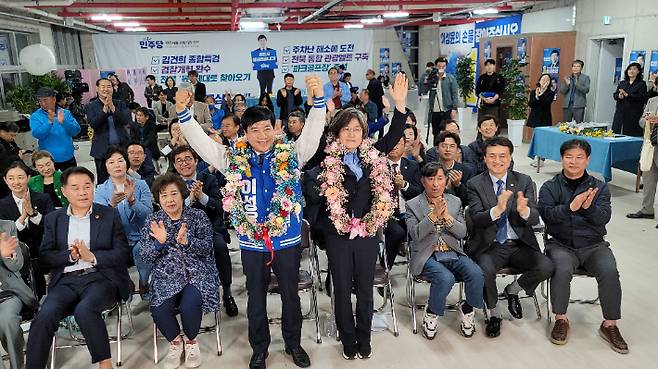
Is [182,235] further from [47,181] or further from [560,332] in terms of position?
[560,332]

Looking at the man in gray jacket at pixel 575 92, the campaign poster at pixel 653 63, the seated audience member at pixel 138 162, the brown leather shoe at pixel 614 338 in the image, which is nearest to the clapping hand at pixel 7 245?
the seated audience member at pixel 138 162

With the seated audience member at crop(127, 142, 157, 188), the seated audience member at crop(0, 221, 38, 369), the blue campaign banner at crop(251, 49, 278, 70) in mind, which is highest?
the blue campaign banner at crop(251, 49, 278, 70)

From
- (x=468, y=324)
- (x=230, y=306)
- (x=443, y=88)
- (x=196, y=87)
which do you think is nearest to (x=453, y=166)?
(x=468, y=324)

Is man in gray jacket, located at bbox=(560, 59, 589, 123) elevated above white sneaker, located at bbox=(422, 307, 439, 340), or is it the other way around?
man in gray jacket, located at bbox=(560, 59, 589, 123)

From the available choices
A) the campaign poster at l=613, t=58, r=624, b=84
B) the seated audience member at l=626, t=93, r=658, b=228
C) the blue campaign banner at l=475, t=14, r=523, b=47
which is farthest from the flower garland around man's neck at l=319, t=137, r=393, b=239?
the blue campaign banner at l=475, t=14, r=523, b=47

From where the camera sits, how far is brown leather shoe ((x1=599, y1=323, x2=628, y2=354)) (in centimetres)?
312

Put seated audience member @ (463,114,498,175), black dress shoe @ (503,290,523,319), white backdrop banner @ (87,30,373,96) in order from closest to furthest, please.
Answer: black dress shoe @ (503,290,523,319), seated audience member @ (463,114,498,175), white backdrop banner @ (87,30,373,96)

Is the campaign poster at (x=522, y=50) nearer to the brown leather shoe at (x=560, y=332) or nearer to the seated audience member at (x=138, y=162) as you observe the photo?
the brown leather shoe at (x=560, y=332)

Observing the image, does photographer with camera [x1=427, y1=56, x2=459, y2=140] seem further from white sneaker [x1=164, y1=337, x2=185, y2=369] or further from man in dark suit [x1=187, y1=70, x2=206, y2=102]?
white sneaker [x1=164, y1=337, x2=185, y2=369]

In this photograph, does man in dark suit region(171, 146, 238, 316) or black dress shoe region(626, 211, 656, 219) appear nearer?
man in dark suit region(171, 146, 238, 316)

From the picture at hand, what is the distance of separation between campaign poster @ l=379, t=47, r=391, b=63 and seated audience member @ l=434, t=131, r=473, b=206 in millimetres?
15201

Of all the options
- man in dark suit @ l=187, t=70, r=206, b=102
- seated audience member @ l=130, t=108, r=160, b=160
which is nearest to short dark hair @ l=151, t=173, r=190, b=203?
seated audience member @ l=130, t=108, r=160, b=160

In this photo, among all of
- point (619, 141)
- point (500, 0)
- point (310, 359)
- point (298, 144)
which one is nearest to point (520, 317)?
point (310, 359)

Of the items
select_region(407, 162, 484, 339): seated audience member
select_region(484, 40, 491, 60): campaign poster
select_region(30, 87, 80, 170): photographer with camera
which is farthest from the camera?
select_region(484, 40, 491, 60): campaign poster
